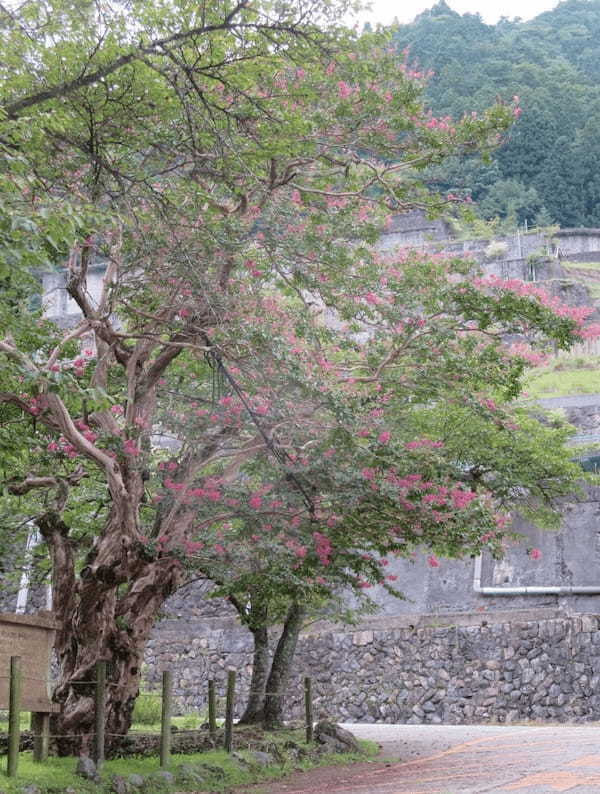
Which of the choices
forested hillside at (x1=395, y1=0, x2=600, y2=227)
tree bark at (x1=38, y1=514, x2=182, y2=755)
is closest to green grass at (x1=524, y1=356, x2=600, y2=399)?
forested hillside at (x1=395, y1=0, x2=600, y2=227)

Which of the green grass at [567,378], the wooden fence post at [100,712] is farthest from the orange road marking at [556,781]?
the green grass at [567,378]

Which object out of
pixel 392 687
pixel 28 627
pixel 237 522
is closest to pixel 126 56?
pixel 28 627

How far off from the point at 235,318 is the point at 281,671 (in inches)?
287

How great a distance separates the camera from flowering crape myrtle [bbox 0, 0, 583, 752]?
9555mm

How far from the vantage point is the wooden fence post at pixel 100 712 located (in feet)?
34.4

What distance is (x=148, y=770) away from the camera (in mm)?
10828

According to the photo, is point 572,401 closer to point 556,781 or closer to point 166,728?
point 166,728

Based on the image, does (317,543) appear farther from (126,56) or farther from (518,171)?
(518,171)

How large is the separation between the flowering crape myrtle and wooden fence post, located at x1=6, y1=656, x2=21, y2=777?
7.11ft

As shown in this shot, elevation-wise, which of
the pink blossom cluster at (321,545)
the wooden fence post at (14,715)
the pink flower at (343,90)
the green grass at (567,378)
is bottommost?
the wooden fence post at (14,715)

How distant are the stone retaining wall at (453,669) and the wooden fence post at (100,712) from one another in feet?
33.3

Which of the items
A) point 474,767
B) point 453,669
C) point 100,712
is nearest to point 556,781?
point 474,767

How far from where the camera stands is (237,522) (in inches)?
575

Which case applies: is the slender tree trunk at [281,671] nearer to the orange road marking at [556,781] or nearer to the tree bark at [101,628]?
the tree bark at [101,628]
